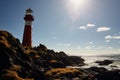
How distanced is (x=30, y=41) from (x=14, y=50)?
54.0 feet

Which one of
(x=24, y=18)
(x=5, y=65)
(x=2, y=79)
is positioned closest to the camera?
(x=2, y=79)

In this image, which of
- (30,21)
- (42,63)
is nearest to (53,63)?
(42,63)

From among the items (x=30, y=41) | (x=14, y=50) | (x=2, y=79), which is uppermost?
(x=30, y=41)

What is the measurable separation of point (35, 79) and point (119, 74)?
1996cm

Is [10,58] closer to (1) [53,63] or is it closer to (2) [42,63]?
(2) [42,63]

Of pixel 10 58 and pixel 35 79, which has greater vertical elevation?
pixel 10 58

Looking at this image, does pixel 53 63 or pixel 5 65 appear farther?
pixel 53 63

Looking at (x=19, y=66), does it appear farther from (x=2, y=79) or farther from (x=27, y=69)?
(x=2, y=79)

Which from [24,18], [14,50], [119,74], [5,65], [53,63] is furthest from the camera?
[24,18]

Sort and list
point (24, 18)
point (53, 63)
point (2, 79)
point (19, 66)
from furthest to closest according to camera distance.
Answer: point (24, 18) < point (53, 63) < point (19, 66) < point (2, 79)

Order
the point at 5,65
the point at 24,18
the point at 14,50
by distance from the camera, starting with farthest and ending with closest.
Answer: the point at 24,18 → the point at 14,50 → the point at 5,65

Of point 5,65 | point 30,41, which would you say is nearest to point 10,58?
point 5,65

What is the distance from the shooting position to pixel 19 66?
32.3m

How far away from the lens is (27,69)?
33.6m
